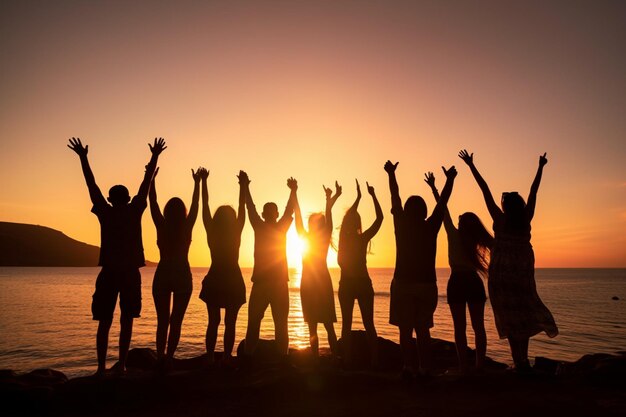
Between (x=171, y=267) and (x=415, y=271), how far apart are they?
400 centimetres

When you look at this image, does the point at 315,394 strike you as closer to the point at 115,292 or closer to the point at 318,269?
the point at 318,269

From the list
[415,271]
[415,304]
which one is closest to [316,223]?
[415,271]

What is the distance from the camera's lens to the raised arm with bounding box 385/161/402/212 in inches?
269

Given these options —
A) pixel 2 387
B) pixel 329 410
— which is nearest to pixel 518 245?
pixel 329 410

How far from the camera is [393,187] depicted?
270 inches

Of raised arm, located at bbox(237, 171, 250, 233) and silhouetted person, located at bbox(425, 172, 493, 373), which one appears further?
raised arm, located at bbox(237, 171, 250, 233)

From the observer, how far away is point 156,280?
677 cm

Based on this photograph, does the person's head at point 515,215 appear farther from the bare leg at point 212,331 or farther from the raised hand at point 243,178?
the bare leg at point 212,331

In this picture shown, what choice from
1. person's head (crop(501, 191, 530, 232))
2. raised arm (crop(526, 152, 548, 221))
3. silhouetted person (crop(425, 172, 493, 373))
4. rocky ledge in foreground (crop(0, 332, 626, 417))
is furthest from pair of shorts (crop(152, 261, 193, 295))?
raised arm (crop(526, 152, 548, 221))

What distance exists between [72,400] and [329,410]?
353 centimetres

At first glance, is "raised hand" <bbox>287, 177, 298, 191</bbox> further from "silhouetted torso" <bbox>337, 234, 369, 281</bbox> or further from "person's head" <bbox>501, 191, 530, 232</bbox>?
"person's head" <bbox>501, 191, 530, 232</bbox>

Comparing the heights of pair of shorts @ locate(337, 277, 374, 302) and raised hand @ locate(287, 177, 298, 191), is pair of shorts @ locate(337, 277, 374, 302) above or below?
below

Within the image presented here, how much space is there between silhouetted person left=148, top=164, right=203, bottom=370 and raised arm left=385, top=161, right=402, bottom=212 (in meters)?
3.33

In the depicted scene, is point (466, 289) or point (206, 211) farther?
point (206, 211)
